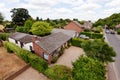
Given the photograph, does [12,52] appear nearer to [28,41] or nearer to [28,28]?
[28,41]

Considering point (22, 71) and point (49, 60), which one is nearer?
point (22, 71)

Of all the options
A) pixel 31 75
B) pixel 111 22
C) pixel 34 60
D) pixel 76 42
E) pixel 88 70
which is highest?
pixel 111 22

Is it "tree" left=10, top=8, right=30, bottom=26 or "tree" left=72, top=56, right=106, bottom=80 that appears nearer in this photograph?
"tree" left=72, top=56, right=106, bottom=80

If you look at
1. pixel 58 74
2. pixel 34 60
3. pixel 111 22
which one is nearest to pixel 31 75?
pixel 34 60

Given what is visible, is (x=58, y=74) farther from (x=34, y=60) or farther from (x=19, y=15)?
(x=19, y=15)

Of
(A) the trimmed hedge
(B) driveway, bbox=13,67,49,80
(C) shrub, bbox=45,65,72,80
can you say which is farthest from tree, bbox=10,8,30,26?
(C) shrub, bbox=45,65,72,80

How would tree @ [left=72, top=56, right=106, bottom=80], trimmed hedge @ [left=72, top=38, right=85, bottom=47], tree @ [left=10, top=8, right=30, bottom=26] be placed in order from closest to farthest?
tree @ [left=72, top=56, right=106, bottom=80] < trimmed hedge @ [left=72, top=38, right=85, bottom=47] < tree @ [left=10, top=8, right=30, bottom=26]

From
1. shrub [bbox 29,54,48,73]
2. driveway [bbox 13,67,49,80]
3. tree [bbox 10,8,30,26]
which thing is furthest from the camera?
tree [bbox 10,8,30,26]

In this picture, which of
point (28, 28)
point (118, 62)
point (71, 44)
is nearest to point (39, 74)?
point (118, 62)

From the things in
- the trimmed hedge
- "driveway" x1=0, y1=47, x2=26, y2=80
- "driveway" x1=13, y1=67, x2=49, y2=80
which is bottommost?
"driveway" x1=13, y1=67, x2=49, y2=80

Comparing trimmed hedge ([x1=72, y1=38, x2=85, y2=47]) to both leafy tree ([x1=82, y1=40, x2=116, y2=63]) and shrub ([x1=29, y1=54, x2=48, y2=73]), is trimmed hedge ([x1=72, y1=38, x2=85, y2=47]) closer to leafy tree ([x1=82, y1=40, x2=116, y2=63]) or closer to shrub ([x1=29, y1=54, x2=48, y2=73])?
leafy tree ([x1=82, y1=40, x2=116, y2=63])

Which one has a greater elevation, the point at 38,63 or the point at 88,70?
the point at 88,70
